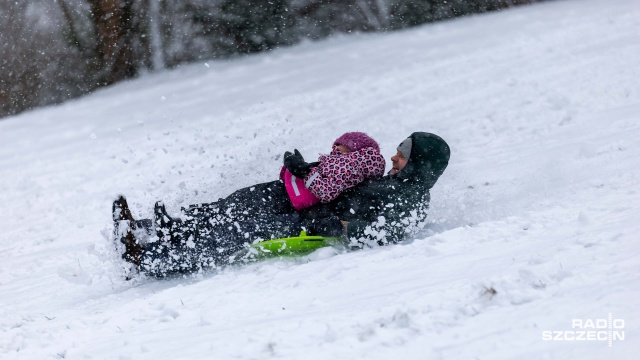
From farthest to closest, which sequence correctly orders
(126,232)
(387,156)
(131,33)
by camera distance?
(131,33), (387,156), (126,232)

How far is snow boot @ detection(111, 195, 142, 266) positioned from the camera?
4.51 m

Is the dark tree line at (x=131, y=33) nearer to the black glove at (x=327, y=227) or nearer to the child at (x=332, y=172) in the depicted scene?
the child at (x=332, y=172)

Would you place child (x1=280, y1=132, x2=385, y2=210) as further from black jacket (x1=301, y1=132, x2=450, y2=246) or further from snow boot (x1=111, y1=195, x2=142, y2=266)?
snow boot (x1=111, y1=195, x2=142, y2=266)

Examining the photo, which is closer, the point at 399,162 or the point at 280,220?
the point at 280,220

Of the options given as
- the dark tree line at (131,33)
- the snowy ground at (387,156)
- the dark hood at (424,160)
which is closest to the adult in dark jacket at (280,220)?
the dark hood at (424,160)

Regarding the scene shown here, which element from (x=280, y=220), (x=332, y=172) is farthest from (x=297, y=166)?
(x=280, y=220)

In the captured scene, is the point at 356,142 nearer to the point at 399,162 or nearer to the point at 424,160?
the point at 399,162

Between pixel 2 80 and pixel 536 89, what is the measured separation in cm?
873

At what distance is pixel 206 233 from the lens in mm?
4691

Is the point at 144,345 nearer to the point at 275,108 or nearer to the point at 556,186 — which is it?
the point at 556,186

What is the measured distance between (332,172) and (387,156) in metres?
2.32

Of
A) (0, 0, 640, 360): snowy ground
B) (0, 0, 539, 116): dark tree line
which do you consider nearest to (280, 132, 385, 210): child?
(0, 0, 640, 360): snowy ground

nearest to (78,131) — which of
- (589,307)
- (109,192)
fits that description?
(109,192)

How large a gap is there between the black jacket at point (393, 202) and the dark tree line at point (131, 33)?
6982 millimetres
